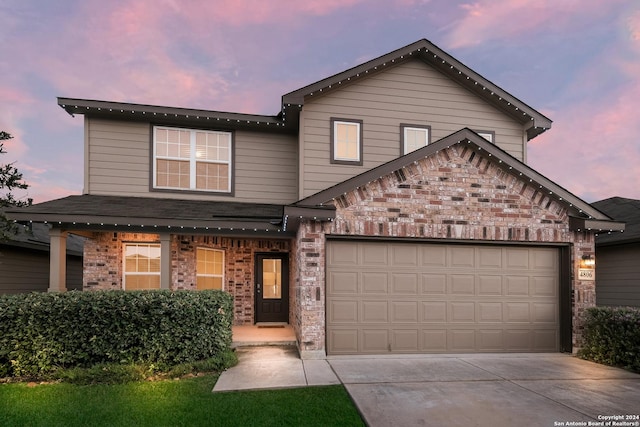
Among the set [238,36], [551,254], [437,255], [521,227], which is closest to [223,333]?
[437,255]

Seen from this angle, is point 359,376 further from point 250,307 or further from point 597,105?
point 597,105

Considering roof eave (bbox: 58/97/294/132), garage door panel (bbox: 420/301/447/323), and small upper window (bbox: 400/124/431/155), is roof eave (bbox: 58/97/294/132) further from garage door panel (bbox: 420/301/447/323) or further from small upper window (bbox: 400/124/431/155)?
garage door panel (bbox: 420/301/447/323)

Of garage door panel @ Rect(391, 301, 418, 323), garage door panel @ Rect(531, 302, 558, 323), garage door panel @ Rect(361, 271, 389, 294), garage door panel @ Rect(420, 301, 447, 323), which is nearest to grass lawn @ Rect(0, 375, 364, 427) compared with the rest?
garage door panel @ Rect(361, 271, 389, 294)

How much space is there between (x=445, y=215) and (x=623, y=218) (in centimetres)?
810

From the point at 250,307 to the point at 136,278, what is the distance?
3.32m

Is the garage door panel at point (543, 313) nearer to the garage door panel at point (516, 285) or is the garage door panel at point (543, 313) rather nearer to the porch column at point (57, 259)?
the garage door panel at point (516, 285)

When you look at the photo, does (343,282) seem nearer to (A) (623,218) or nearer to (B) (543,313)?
(B) (543,313)

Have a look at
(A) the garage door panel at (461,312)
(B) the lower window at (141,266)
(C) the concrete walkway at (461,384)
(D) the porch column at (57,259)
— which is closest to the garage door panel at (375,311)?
(C) the concrete walkway at (461,384)

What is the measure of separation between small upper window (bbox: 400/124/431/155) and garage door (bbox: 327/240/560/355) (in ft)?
11.3

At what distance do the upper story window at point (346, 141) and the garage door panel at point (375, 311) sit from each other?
4.04 metres

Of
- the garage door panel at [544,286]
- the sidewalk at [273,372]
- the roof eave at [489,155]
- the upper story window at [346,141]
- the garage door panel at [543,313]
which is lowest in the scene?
the sidewalk at [273,372]

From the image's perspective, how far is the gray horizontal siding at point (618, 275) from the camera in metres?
10.3

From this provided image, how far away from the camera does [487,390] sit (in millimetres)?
5668

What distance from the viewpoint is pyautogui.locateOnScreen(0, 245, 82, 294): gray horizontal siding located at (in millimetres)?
11180
